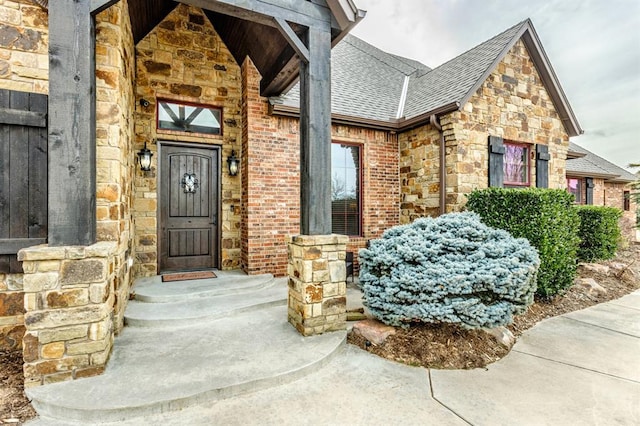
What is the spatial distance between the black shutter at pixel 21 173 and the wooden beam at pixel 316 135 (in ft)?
8.38

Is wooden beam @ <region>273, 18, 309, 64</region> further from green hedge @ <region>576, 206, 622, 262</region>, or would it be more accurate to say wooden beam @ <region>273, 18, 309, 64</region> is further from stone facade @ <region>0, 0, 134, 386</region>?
green hedge @ <region>576, 206, 622, 262</region>

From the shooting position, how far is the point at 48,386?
2.28 metres

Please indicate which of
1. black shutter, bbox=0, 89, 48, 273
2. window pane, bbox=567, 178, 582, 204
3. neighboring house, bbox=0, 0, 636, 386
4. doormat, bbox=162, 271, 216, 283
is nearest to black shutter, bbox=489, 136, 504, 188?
neighboring house, bbox=0, 0, 636, 386

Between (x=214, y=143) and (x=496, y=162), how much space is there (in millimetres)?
5455

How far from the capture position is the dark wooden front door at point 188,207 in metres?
5.11

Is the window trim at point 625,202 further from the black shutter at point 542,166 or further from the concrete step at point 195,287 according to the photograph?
the concrete step at point 195,287

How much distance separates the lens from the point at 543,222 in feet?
15.1

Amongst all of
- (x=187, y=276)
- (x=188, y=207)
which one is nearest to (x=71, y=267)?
(x=187, y=276)

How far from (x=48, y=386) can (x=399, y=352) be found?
2.98 meters

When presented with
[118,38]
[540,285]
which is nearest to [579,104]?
[540,285]

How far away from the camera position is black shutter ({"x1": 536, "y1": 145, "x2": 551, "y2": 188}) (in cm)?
663

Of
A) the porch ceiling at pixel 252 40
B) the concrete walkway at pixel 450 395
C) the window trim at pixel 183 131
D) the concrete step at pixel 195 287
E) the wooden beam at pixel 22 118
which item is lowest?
the concrete walkway at pixel 450 395

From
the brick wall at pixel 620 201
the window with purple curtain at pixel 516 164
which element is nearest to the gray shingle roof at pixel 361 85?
the window with purple curtain at pixel 516 164

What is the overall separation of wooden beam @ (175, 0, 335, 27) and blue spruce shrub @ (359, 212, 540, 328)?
8.76 feet
